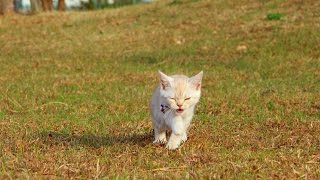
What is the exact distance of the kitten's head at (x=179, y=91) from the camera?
250 inches

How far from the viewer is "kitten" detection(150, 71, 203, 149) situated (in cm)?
636

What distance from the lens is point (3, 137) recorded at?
303 inches

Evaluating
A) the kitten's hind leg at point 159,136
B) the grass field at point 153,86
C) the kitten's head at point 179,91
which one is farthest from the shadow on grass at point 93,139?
the kitten's head at point 179,91

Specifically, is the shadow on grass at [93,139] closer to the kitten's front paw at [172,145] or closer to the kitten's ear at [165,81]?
the kitten's front paw at [172,145]

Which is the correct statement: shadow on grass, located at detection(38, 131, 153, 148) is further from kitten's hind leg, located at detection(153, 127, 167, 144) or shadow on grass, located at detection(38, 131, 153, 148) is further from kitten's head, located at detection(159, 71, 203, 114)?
kitten's head, located at detection(159, 71, 203, 114)

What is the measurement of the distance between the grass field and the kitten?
0.25 m

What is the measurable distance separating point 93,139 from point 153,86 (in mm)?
5597

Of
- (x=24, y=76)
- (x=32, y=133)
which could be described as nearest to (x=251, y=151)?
(x=32, y=133)

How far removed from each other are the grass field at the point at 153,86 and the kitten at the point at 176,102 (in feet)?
0.81

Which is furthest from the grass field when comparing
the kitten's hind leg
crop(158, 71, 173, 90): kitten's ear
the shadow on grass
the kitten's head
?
crop(158, 71, 173, 90): kitten's ear

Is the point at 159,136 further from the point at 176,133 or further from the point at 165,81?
the point at 165,81

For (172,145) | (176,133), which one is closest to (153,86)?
(172,145)

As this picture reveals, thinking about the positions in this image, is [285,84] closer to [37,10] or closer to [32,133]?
[32,133]

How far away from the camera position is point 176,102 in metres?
6.34
